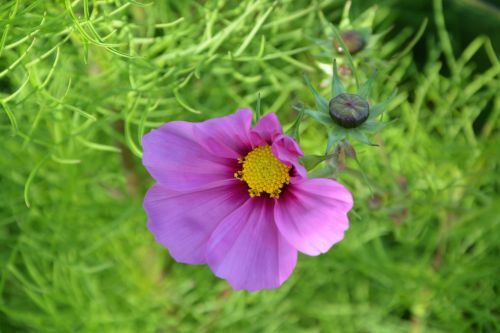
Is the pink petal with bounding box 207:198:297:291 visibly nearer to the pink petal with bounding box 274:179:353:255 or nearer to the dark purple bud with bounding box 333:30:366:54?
the pink petal with bounding box 274:179:353:255

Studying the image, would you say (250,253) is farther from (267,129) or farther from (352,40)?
(352,40)

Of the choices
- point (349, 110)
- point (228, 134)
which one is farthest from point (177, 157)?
point (349, 110)

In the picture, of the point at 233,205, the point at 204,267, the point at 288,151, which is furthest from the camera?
the point at 204,267

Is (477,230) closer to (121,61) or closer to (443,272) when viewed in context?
(443,272)

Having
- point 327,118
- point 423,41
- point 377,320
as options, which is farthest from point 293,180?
point 423,41

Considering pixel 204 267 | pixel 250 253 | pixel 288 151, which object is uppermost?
pixel 288 151

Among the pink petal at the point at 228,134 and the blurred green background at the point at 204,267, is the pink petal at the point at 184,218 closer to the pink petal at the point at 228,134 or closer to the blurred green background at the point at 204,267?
the pink petal at the point at 228,134

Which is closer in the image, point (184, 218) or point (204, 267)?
point (184, 218)
